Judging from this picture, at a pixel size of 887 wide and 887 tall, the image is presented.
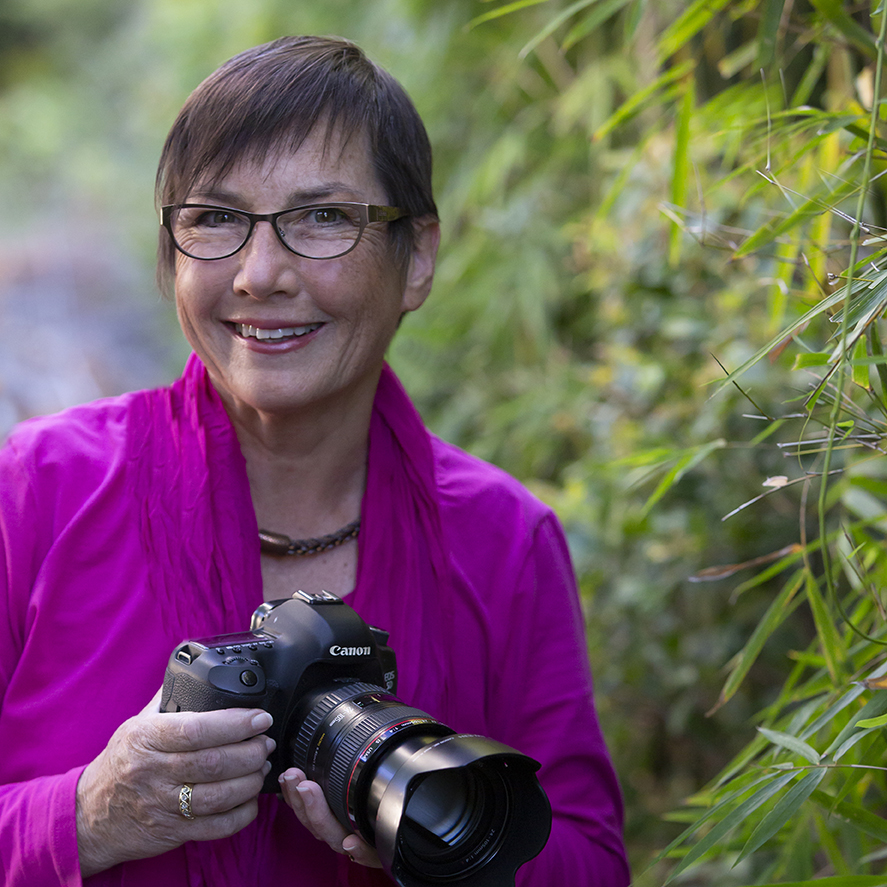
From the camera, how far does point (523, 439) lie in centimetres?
229

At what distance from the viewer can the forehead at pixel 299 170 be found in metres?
0.98

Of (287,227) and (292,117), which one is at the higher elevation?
(292,117)

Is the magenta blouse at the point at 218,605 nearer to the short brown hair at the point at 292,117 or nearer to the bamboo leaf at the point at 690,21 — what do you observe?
the short brown hair at the point at 292,117

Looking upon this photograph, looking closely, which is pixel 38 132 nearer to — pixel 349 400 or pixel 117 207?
pixel 117 207

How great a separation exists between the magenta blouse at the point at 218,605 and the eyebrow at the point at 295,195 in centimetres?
21

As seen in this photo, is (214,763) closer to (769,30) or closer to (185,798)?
(185,798)

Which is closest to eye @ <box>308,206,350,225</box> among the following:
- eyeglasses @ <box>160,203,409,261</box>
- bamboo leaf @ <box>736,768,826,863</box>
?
eyeglasses @ <box>160,203,409,261</box>

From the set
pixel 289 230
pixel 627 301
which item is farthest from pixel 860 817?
pixel 627 301

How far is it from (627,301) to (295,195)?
0.99 meters

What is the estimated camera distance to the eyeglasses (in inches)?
38.9

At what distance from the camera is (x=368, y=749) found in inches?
31.2

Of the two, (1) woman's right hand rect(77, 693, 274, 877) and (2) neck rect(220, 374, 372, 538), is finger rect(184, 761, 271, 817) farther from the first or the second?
(2) neck rect(220, 374, 372, 538)

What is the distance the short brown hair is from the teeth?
0.44ft

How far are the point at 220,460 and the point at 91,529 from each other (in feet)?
0.49
